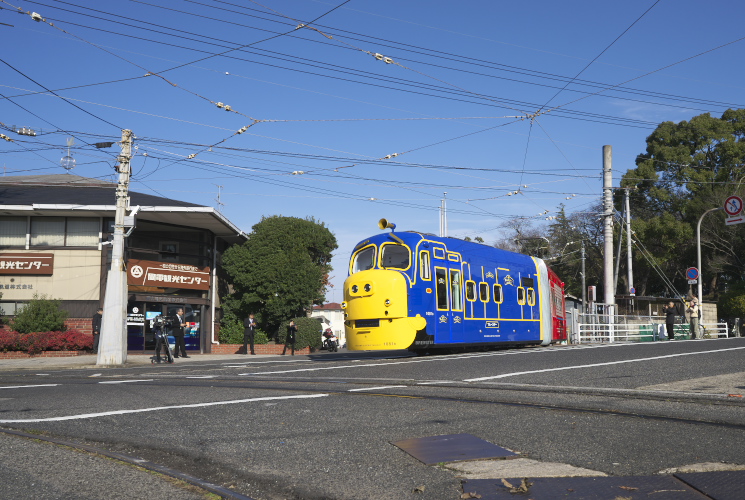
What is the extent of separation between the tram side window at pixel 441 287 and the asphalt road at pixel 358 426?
5925mm

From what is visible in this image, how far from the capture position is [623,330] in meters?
33.5

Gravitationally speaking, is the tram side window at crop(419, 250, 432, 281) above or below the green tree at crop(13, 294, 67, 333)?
above

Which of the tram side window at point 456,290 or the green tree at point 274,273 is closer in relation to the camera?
the tram side window at point 456,290

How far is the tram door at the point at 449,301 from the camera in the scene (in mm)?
17438

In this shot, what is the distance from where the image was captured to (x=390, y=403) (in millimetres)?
7859

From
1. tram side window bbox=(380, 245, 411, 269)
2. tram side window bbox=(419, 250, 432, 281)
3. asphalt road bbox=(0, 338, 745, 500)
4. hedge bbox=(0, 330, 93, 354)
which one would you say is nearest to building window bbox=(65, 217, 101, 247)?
hedge bbox=(0, 330, 93, 354)

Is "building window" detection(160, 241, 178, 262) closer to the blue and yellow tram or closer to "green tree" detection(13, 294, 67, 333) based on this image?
"green tree" detection(13, 294, 67, 333)

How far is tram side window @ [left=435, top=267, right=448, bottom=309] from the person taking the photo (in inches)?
686

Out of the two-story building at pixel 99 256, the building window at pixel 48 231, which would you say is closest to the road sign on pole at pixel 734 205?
the two-story building at pixel 99 256

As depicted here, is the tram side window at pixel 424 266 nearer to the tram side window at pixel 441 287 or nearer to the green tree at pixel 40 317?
the tram side window at pixel 441 287

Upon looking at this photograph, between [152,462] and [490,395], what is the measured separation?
4.70 m

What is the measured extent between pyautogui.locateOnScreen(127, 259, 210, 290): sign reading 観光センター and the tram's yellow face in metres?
15.0

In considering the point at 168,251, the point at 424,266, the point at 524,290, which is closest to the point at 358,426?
the point at 424,266

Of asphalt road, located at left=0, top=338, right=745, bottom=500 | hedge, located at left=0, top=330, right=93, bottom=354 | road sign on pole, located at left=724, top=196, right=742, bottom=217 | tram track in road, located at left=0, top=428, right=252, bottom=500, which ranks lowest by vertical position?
tram track in road, located at left=0, top=428, right=252, bottom=500
